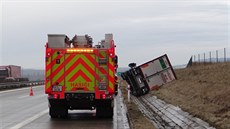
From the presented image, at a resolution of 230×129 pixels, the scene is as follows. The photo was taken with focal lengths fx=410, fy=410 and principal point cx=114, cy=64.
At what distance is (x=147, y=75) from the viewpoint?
1202 inches

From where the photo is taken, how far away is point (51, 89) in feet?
48.2

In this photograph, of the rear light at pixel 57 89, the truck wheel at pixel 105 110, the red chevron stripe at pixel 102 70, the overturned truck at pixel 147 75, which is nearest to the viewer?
the rear light at pixel 57 89

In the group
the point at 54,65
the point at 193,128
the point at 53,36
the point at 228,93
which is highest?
the point at 53,36

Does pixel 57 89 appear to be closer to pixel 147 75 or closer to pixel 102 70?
pixel 102 70

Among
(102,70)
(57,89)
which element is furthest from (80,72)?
(57,89)

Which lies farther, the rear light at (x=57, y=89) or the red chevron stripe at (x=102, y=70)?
the red chevron stripe at (x=102, y=70)

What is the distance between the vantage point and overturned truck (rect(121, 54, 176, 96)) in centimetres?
3029

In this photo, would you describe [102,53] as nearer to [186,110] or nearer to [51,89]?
[51,89]

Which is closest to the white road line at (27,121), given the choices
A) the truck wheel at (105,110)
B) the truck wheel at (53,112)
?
the truck wheel at (53,112)

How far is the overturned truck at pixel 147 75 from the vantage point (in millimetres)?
30288

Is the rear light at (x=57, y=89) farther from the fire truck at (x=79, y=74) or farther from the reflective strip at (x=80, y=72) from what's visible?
the reflective strip at (x=80, y=72)

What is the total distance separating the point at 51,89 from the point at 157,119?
4590mm

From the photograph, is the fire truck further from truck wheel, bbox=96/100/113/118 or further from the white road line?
the white road line

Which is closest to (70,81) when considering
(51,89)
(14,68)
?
(51,89)
